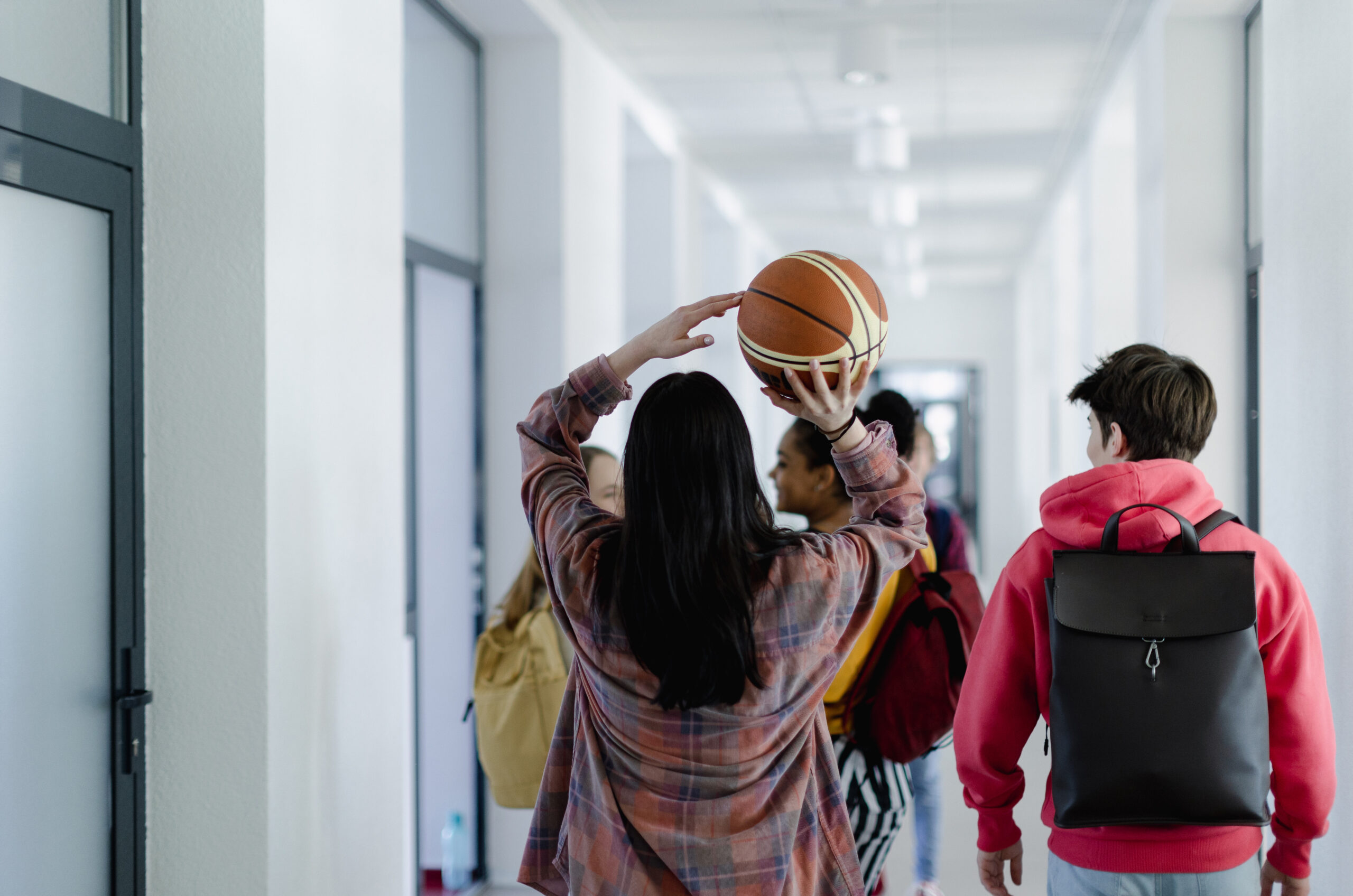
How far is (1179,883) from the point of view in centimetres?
154

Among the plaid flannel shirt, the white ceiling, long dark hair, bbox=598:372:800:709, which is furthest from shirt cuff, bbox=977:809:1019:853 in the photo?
the white ceiling

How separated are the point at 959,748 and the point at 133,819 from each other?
55.6 inches

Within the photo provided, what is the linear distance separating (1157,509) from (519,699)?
1266mm

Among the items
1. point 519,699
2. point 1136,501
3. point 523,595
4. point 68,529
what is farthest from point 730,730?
point 68,529

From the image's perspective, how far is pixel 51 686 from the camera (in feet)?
5.70

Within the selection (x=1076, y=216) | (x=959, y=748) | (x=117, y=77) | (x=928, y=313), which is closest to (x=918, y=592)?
(x=959, y=748)

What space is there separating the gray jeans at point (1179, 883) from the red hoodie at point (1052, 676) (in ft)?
0.03

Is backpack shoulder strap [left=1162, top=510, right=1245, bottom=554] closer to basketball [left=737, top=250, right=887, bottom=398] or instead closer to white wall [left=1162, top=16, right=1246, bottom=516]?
basketball [left=737, top=250, right=887, bottom=398]

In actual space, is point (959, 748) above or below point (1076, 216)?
below

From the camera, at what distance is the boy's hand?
1.65 meters

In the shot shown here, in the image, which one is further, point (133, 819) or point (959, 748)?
point (133, 819)

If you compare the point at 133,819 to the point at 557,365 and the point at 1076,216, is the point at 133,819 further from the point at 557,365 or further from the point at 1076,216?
the point at 1076,216

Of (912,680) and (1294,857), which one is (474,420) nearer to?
(912,680)

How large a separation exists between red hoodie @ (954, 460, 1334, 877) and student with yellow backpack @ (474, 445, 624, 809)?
0.87m
